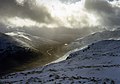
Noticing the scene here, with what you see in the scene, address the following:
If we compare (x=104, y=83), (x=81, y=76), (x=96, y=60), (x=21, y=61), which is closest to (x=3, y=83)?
(x=81, y=76)

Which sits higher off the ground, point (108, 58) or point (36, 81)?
point (108, 58)

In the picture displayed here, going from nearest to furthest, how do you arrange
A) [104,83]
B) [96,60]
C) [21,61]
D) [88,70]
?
1. [104,83]
2. [88,70]
3. [96,60]
4. [21,61]

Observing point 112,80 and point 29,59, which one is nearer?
point 112,80

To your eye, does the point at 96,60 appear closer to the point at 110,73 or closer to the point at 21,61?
the point at 110,73

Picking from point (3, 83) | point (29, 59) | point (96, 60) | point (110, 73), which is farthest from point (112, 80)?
point (29, 59)

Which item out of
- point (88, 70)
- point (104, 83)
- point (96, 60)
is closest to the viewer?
point (104, 83)

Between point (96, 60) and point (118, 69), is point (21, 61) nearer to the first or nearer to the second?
point (96, 60)

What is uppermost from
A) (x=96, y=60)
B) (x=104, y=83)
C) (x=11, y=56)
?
(x=11, y=56)
